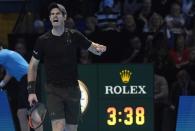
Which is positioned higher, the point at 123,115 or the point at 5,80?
the point at 5,80

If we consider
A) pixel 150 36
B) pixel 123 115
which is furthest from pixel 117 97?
pixel 150 36

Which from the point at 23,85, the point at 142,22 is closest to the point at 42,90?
the point at 23,85

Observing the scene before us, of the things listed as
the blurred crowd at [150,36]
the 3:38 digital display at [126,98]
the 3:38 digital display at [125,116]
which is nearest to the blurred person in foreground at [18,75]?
the 3:38 digital display at [126,98]

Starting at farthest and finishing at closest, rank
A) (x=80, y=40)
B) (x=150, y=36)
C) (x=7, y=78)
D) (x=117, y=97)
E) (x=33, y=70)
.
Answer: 1. (x=150, y=36)
2. (x=117, y=97)
3. (x=7, y=78)
4. (x=80, y=40)
5. (x=33, y=70)

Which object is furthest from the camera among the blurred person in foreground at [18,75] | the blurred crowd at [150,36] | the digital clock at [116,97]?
the blurred crowd at [150,36]

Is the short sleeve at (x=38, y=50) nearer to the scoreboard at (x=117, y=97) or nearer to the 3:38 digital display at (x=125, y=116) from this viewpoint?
the scoreboard at (x=117, y=97)

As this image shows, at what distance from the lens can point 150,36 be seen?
14320mm

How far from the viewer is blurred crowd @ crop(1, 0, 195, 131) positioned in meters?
13.0

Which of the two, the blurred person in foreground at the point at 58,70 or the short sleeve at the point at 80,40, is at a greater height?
the short sleeve at the point at 80,40

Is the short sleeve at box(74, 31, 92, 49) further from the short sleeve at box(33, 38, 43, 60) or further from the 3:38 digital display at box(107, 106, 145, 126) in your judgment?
the 3:38 digital display at box(107, 106, 145, 126)

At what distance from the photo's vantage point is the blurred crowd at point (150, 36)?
42.6 feet

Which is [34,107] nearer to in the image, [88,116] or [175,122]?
[88,116]

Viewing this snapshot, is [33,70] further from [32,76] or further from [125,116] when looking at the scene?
[125,116]

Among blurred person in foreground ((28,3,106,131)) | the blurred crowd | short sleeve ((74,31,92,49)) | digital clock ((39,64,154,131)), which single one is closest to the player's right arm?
blurred person in foreground ((28,3,106,131))
